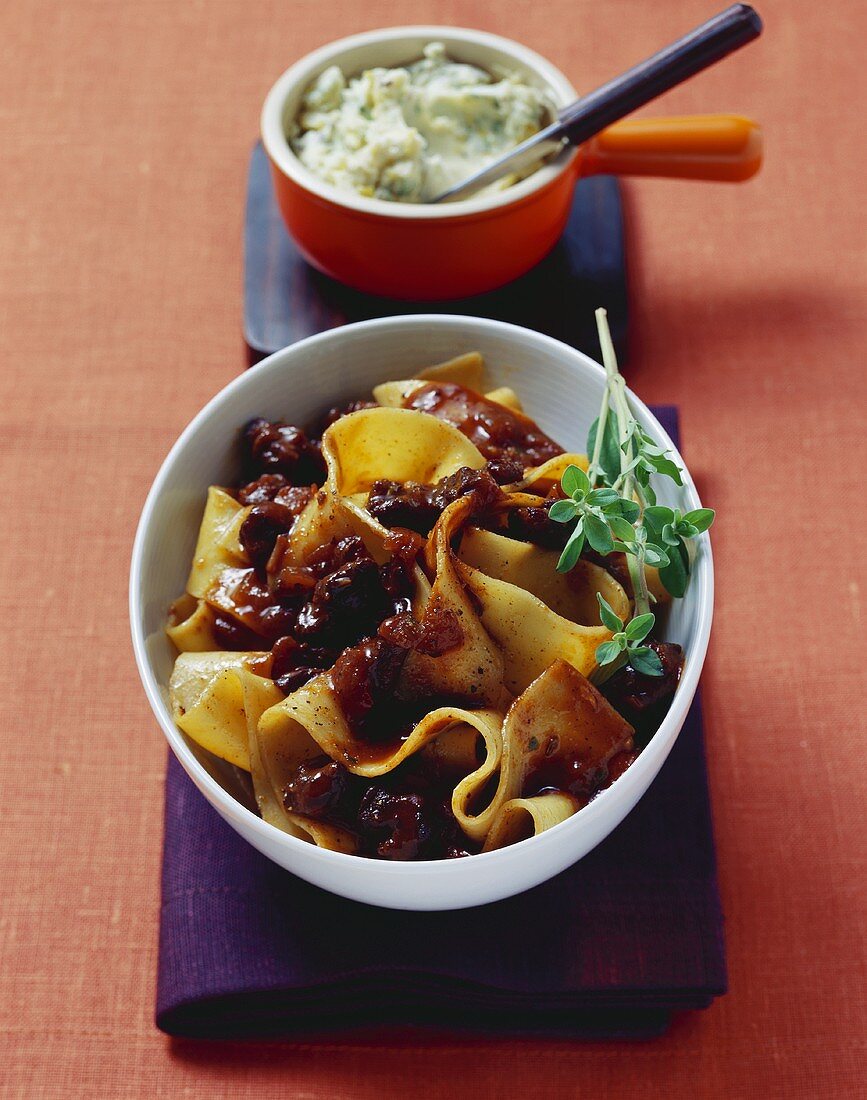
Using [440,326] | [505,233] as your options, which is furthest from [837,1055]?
[505,233]

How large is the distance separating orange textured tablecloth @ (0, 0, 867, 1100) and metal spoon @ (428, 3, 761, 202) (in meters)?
0.61

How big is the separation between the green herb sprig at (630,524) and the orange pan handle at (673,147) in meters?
1.19

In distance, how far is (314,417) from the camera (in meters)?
2.85

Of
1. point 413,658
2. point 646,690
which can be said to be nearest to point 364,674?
point 413,658

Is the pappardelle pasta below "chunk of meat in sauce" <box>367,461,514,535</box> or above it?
below

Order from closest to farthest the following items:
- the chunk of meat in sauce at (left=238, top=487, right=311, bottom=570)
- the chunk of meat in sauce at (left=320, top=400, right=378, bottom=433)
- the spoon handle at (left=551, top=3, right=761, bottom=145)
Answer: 1. the chunk of meat in sauce at (left=238, top=487, right=311, bottom=570)
2. the chunk of meat in sauce at (left=320, top=400, right=378, bottom=433)
3. the spoon handle at (left=551, top=3, right=761, bottom=145)

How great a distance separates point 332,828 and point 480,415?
92 cm

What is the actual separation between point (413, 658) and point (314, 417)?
2.68 feet

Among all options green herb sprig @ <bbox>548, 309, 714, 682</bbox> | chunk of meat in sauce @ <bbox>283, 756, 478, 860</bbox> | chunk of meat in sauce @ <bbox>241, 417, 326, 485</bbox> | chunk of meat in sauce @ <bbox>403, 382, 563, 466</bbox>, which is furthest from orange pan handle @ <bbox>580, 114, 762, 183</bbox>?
chunk of meat in sauce @ <bbox>283, 756, 478, 860</bbox>

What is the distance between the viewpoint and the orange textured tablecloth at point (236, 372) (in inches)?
104

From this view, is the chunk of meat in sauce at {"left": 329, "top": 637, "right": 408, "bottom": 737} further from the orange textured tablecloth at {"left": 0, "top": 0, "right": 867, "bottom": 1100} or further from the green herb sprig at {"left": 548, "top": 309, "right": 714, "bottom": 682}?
the orange textured tablecloth at {"left": 0, "top": 0, "right": 867, "bottom": 1100}

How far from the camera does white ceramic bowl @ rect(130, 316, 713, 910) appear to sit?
2.14m

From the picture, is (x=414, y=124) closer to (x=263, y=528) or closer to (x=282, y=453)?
(x=282, y=453)

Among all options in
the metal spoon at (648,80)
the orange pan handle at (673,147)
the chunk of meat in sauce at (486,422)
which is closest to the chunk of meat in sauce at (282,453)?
the chunk of meat in sauce at (486,422)
